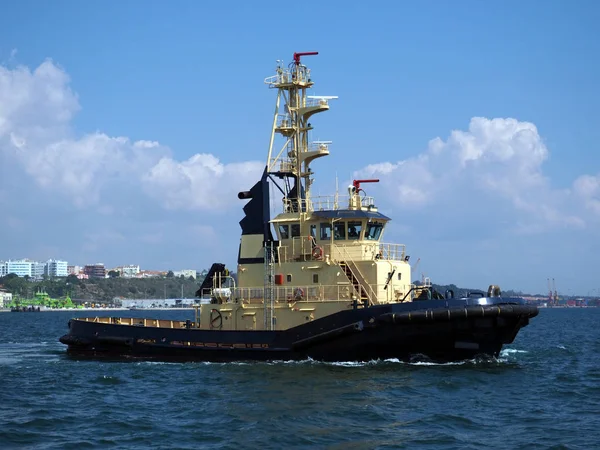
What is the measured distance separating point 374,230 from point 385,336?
3.64 m

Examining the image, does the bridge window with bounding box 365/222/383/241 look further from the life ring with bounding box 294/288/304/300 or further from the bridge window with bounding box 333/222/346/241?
the life ring with bounding box 294/288/304/300

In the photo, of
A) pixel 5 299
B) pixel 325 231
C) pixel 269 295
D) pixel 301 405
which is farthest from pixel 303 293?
pixel 5 299

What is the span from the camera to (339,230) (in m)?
24.0

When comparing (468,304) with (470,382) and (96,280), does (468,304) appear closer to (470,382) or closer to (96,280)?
(470,382)

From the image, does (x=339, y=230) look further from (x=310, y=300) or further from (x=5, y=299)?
(x=5, y=299)

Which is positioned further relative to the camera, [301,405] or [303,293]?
[303,293]

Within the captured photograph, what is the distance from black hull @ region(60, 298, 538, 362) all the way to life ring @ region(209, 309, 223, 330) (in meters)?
0.70

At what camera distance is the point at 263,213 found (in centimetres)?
2484

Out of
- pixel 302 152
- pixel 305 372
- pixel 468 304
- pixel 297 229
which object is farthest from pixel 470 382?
pixel 302 152

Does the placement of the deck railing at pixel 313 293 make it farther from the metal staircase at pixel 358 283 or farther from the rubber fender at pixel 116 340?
the rubber fender at pixel 116 340

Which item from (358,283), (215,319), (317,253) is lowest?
(215,319)

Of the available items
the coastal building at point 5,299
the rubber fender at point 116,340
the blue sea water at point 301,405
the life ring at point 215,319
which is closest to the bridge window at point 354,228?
the blue sea water at point 301,405

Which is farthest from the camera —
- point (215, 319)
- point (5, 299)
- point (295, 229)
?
point (5, 299)

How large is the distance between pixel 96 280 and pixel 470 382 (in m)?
183
